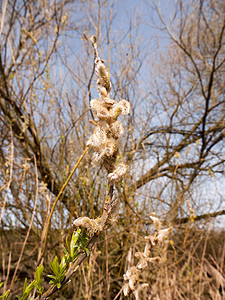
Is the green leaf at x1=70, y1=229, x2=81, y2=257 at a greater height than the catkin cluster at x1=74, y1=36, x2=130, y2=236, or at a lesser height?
lesser

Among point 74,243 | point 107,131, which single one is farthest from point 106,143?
point 74,243

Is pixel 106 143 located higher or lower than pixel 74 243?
higher

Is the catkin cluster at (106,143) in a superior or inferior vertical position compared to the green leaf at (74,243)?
superior

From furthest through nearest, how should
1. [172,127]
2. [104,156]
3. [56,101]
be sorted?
1. [172,127]
2. [56,101]
3. [104,156]

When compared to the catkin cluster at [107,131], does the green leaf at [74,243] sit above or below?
below

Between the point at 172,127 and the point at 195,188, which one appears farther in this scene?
the point at 172,127

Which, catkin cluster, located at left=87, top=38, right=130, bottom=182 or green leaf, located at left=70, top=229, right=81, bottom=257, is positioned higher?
catkin cluster, located at left=87, top=38, right=130, bottom=182

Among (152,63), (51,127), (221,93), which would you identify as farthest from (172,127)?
(51,127)

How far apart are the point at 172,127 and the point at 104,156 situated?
2619mm

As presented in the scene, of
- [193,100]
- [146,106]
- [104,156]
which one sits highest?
[193,100]

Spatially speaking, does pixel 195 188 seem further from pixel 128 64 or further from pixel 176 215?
pixel 128 64

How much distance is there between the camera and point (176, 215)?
6.34ft

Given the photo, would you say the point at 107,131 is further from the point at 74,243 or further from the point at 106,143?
the point at 74,243

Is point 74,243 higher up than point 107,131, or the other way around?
point 107,131
